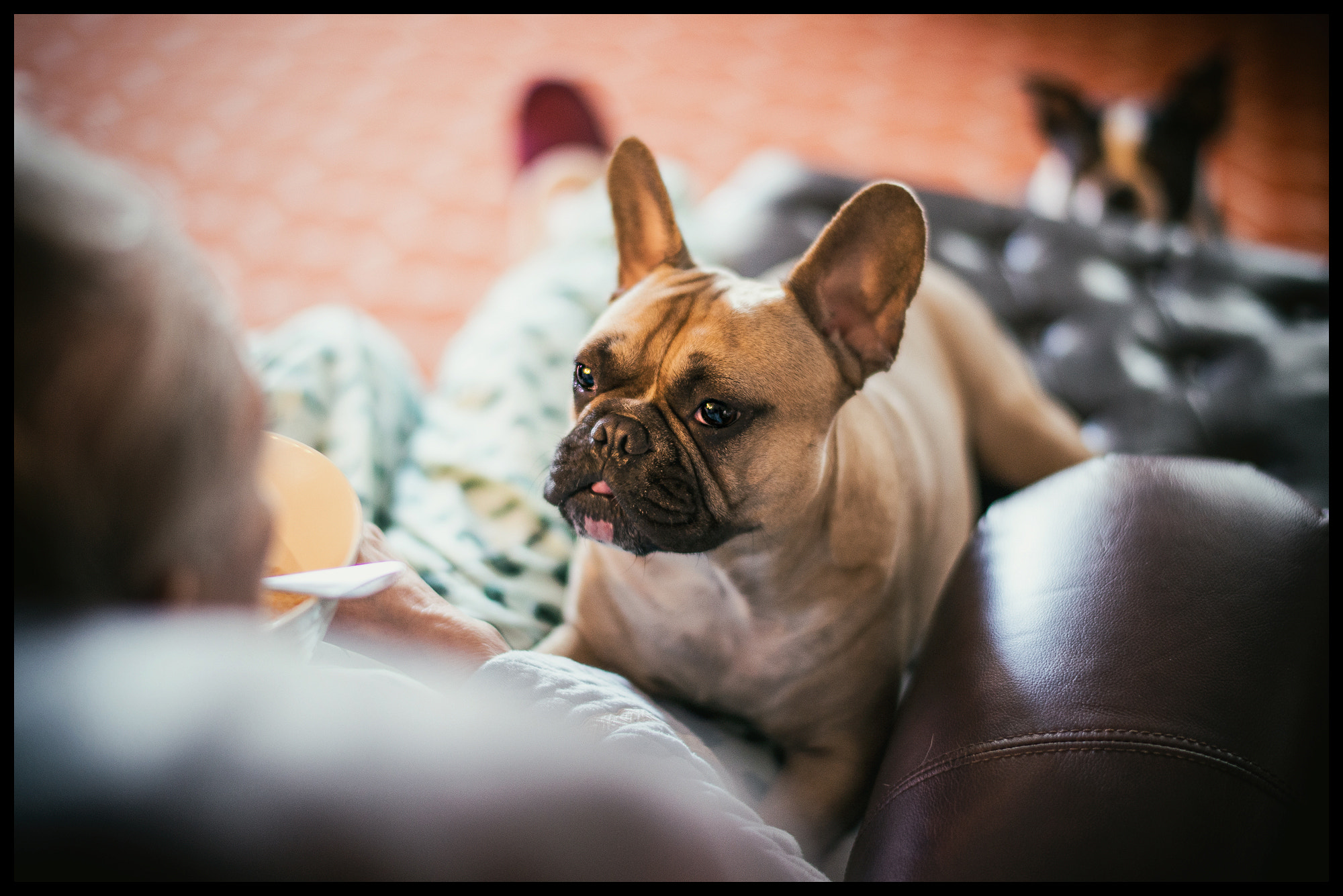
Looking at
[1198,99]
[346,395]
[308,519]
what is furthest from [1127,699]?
[1198,99]

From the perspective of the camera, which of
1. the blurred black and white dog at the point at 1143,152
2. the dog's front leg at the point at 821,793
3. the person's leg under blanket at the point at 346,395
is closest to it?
the dog's front leg at the point at 821,793

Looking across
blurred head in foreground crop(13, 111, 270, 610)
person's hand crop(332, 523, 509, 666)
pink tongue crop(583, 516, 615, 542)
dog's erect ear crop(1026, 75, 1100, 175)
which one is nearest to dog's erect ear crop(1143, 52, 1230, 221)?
dog's erect ear crop(1026, 75, 1100, 175)

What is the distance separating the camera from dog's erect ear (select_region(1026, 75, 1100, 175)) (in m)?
2.42

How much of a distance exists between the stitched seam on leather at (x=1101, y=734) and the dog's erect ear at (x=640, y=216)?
30.5 inches

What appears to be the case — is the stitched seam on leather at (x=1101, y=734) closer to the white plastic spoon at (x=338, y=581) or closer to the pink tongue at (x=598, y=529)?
the pink tongue at (x=598, y=529)

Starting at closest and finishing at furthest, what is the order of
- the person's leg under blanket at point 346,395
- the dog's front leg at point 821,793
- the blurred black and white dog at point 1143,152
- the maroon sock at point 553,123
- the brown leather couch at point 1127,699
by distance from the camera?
the brown leather couch at point 1127,699, the dog's front leg at point 821,793, the person's leg under blanket at point 346,395, the blurred black and white dog at point 1143,152, the maroon sock at point 553,123

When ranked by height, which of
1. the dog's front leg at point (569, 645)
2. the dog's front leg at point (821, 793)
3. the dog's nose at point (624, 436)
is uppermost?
the dog's nose at point (624, 436)

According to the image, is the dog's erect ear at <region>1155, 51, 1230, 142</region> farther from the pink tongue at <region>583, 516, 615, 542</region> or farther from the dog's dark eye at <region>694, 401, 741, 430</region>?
the pink tongue at <region>583, 516, 615, 542</region>

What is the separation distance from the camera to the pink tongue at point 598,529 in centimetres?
99

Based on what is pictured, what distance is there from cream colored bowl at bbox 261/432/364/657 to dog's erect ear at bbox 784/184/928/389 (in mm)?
638

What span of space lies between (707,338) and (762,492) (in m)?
0.21

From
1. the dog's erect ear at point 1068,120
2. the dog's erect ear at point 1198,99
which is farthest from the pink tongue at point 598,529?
the dog's erect ear at point 1198,99

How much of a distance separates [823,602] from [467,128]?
8.88 ft

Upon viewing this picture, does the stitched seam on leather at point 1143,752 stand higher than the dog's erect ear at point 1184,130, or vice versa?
the dog's erect ear at point 1184,130
